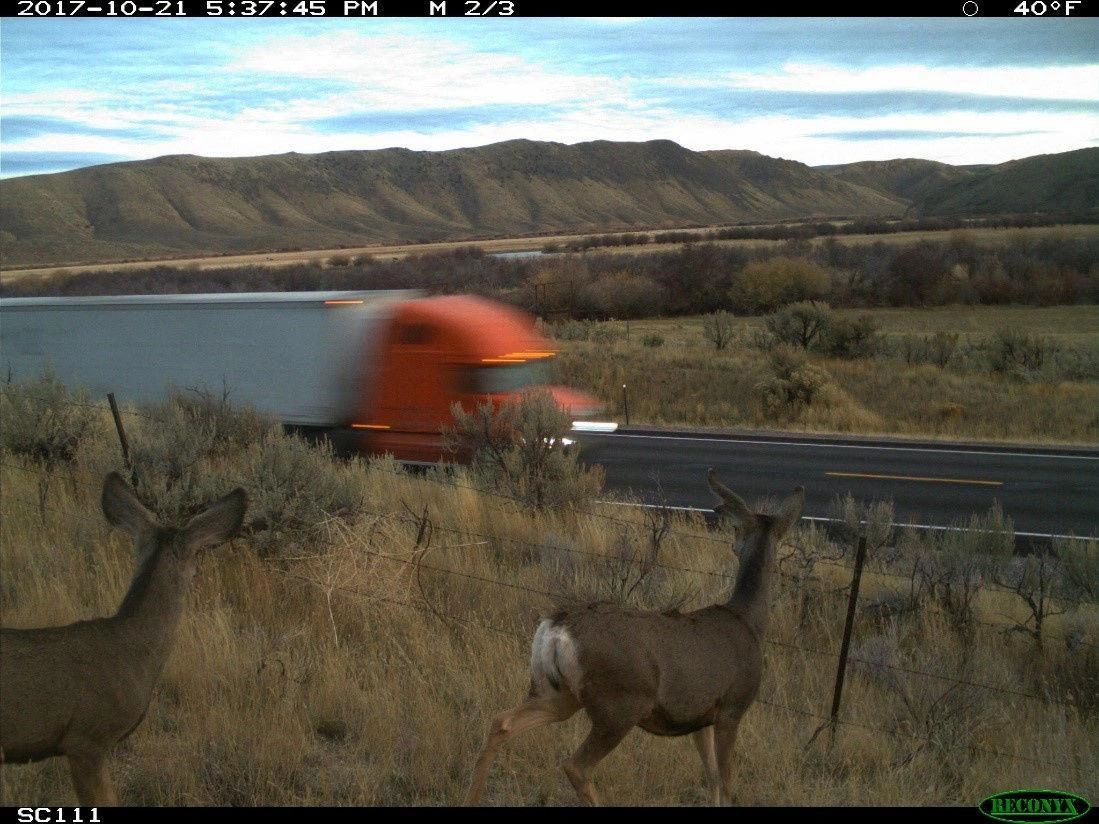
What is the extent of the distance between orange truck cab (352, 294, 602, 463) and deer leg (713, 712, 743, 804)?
9.93 metres

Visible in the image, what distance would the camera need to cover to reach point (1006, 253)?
57562 mm

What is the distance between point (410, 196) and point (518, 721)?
162005mm

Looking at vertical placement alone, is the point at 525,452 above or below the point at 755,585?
below

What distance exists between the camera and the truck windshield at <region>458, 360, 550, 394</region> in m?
14.5

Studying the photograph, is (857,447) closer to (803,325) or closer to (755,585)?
(803,325)

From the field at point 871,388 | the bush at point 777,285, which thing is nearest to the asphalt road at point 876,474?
the field at point 871,388

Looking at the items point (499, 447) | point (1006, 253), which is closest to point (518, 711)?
point (499, 447)

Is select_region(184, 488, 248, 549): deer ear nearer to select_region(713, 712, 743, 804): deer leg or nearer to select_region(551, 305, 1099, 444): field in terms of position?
select_region(713, 712, 743, 804): deer leg

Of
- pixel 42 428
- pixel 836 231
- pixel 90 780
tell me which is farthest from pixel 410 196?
pixel 90 780

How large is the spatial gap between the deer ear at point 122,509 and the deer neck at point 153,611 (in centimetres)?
18

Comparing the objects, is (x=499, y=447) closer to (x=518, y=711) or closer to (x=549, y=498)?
(x=549, y=498)

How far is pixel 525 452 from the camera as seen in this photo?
1246 centimetres

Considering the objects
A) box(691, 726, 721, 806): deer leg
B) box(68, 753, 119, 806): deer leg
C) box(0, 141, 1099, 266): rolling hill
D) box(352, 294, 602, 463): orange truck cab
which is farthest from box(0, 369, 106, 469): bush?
box(0, 141, 1099, 266): rolling hill

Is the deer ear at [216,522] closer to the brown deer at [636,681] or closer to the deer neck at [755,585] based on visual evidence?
the brown deer at [636,681]
